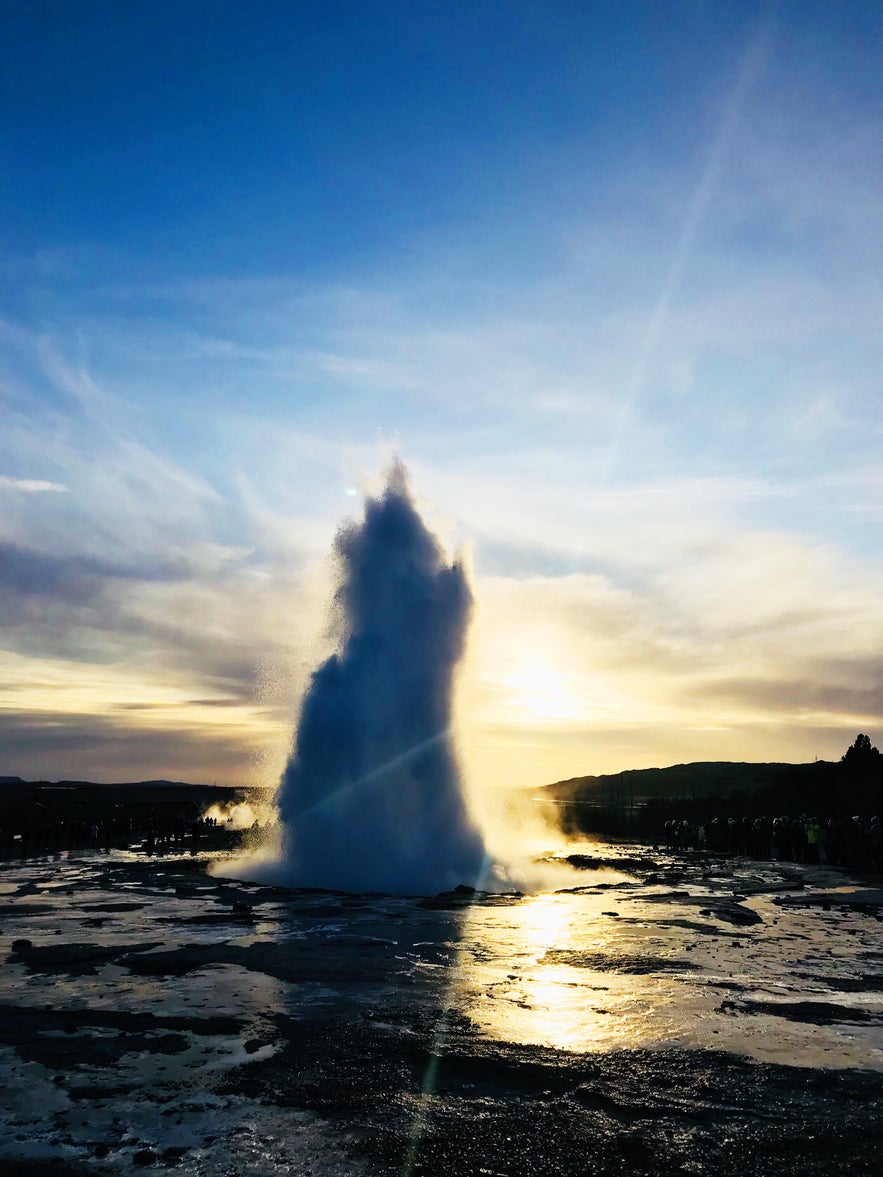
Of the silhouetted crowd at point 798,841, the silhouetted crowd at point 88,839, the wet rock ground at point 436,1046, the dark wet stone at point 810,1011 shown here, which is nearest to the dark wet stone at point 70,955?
the wet rock ground at point 436,1046

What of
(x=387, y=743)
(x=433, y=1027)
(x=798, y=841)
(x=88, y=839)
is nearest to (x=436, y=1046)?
(x=433, y=1027)

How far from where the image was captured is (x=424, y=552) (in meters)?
33.1

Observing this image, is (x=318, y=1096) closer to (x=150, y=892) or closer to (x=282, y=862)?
(x=150, y=892)

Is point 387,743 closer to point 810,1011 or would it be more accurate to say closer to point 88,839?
point 810,1011

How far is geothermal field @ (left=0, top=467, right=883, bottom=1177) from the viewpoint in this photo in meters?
6.62

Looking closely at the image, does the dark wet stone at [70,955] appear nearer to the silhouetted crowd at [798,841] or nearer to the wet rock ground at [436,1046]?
the wet rock ground at [436,1046]

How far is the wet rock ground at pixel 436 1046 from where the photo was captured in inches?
258

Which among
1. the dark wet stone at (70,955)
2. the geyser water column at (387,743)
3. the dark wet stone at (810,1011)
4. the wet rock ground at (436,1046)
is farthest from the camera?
the geyser water column at (387,743)

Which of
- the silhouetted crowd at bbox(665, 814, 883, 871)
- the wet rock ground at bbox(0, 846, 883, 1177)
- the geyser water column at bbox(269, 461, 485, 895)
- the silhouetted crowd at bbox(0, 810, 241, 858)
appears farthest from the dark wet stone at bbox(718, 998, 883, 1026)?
the silhouetted crowd at bbox(0, 810, 241, 858)

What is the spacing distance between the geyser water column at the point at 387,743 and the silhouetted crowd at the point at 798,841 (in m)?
19.5

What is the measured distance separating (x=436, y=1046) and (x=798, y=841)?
40.2 m

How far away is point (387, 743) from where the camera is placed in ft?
98.7

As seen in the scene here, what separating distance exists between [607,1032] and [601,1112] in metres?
2.76

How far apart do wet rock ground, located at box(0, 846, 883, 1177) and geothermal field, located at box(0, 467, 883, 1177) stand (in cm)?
4
